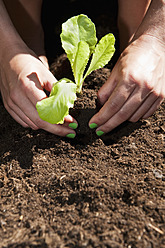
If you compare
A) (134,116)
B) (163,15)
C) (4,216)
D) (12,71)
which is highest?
(163,15)

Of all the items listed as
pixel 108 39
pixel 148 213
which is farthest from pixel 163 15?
pixel 148 213

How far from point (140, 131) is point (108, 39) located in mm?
473

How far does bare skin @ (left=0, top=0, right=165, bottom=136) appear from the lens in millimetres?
1206

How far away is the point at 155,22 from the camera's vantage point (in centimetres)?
140

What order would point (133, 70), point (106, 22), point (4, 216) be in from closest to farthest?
point (4, 216)
point (133, 70)
point (106, 22)

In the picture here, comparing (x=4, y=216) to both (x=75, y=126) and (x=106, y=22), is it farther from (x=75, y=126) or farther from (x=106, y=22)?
(x=106, y=22)

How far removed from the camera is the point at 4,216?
106 centimetres

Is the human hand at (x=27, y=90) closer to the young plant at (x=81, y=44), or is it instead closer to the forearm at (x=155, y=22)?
→ the young plant at (x=81, y=44)

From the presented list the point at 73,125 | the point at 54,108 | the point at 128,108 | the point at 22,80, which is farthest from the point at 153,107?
the point at 22,80

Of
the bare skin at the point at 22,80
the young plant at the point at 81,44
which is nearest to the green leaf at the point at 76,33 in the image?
the young plant at the point at 81,44

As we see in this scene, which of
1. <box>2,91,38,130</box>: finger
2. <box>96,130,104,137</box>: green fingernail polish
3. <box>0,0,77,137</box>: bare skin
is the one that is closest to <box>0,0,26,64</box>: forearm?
<box>0,0,77,137</box>: bare skin

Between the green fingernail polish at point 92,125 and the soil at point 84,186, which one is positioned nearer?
the soil at point 84,186

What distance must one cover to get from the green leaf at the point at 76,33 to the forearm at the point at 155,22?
0.27m

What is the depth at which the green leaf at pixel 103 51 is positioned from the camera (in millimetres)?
1303
